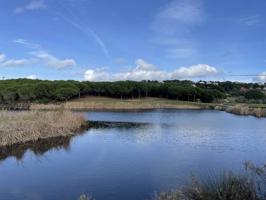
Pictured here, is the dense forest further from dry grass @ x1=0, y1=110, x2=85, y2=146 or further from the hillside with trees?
dry grass @ x1=0, y1=110, x2=85, y2=146

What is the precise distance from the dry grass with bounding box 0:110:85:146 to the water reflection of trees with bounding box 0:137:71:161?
0.48 m

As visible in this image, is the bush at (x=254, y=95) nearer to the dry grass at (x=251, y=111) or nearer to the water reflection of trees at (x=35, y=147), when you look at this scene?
the dry grass at (x=251, y=111)

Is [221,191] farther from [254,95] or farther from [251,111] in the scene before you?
[254,95]

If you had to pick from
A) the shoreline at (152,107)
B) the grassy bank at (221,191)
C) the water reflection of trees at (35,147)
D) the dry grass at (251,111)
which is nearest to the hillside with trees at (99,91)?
the shoreline at (152,107)

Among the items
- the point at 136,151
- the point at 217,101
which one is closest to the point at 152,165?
the point at 136,151

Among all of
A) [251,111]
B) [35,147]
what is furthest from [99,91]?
[35,147]

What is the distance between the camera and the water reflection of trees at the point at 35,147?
67.0 feet

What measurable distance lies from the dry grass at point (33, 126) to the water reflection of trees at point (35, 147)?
1.58 ft

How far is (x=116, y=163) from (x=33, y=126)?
9147 mm

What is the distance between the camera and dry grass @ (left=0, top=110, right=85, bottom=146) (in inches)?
907

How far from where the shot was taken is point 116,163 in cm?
1823

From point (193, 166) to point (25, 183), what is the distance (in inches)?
284

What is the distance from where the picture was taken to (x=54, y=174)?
16250mm

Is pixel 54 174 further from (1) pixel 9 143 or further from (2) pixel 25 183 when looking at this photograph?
(1) pixel 9 143
